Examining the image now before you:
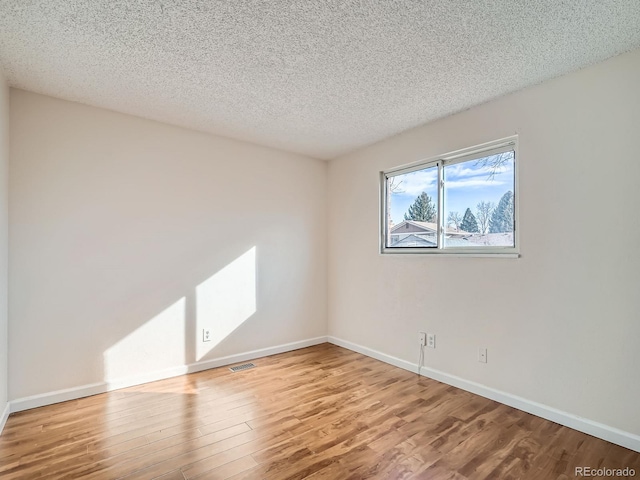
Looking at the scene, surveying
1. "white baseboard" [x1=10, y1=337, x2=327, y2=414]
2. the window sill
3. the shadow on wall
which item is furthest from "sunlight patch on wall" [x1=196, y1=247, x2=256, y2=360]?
the window sill

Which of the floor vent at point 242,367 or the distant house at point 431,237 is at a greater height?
the distant house at point 431,237

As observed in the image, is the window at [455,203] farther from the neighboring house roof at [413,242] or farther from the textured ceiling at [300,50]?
the textured ceiling at [300,50]

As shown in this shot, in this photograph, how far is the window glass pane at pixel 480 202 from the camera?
2.61m

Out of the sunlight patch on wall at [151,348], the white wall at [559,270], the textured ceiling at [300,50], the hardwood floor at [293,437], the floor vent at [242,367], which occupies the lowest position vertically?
the floor vent at [242,367]

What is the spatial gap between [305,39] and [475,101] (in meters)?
1.59

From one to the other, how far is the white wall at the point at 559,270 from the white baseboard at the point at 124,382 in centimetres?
173

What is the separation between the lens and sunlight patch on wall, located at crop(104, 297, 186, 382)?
2816 mm

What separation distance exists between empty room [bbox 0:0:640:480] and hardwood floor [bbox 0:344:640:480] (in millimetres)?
20

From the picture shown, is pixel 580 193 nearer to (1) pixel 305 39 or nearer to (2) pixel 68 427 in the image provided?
(1) pixel 305 39

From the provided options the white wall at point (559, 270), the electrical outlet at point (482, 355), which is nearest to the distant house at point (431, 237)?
the white wall at point (559, 270)

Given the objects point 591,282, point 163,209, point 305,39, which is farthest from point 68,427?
point 591,282

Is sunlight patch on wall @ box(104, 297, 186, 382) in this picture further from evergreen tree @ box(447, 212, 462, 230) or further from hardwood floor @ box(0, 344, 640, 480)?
evergreen tree @ box(447, 212, 462, 230)

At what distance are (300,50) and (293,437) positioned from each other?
8.12 feet

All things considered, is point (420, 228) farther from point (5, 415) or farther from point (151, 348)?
point (5, 415)
